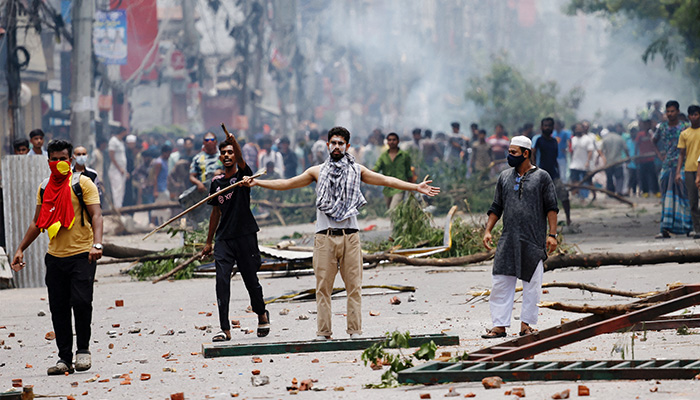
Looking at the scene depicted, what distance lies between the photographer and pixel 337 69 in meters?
71.3

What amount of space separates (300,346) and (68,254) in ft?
5.62

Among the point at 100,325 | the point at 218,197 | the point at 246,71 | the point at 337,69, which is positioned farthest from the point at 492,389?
the point at 337,69

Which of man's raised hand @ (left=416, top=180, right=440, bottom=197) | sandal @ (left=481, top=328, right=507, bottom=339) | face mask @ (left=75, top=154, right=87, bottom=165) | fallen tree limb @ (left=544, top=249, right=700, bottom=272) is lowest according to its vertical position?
sandal @ (left=481, top=328, right=507, bottom=339)

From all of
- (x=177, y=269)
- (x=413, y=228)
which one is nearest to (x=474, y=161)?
(x=413, y=228)

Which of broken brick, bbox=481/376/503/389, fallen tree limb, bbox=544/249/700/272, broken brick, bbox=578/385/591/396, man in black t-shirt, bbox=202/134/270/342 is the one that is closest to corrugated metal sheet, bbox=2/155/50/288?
man in black t-shirt, bbox=202/134/270/342

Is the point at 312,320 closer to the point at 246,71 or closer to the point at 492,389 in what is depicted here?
the point at 492,389

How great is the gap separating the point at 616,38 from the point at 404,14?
22.0m

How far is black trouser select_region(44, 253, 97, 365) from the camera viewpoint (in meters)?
7.23

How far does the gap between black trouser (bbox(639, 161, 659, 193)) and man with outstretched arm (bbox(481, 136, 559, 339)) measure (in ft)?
56.5

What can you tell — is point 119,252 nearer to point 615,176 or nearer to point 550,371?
point 550,371

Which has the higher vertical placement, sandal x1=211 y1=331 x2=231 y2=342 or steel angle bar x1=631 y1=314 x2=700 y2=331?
steel angle bar x1=631 y1=314 x2=700 y2=331

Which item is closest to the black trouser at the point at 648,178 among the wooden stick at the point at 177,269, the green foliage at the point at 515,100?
the green foliage at the point at 515,100

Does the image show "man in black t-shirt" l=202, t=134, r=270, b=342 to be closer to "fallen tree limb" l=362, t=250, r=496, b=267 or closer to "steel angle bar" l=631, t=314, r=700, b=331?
"steel angle bar" l=631, t=314, r=700, b=331

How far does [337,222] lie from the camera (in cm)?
781
